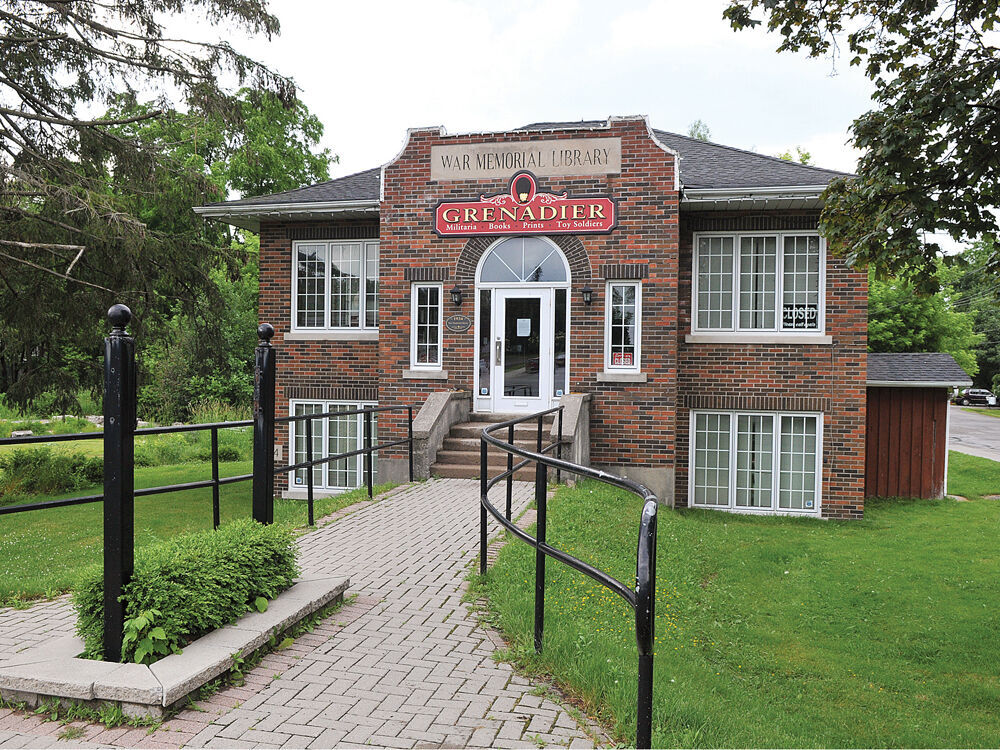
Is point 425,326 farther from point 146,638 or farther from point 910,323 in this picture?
point 910,323

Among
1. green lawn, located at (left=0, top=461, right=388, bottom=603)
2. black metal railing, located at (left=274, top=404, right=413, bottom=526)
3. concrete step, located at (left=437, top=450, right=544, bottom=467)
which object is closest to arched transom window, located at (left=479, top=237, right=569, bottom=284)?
concrete step, located at (left=437, top=450, right=544, bottom=467)

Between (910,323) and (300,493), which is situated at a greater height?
(910,323)

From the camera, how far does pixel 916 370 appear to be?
52.0 feet

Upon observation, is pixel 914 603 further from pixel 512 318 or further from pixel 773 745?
pixel 512 318

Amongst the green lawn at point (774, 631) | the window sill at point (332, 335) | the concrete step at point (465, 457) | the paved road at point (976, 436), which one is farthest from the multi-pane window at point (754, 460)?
the paved road at point (976, 436)

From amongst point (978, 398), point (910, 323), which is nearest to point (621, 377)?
point (910, 323)

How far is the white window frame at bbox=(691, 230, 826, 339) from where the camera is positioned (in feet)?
44.7

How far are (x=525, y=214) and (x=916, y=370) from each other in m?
8.84

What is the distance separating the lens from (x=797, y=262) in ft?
45.3

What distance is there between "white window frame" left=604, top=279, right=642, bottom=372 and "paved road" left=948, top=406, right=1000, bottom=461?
15.8 m

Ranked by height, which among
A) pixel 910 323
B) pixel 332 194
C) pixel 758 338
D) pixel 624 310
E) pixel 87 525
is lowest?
pixel 87 525

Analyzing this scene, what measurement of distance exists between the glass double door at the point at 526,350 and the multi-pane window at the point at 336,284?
2.87m

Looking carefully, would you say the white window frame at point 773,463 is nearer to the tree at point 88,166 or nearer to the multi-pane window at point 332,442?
the multi-pane window at point 332,442

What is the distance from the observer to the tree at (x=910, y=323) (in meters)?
30.7
